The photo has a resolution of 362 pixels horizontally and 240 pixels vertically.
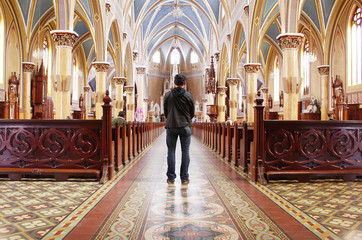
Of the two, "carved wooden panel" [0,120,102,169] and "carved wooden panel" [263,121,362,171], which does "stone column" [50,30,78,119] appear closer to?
"carved wooden panel" [0,120,102,169]

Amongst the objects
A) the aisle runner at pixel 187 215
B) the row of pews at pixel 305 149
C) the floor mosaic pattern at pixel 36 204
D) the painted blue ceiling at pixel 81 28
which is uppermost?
the painted blue ceiling at pixel 81 28

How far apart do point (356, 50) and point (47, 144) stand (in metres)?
16.0

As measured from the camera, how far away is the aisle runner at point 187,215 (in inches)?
116

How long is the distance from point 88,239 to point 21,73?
1711cm

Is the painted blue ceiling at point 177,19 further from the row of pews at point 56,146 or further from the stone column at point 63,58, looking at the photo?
the row of pews at point 56,146

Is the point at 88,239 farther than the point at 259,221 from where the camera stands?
No

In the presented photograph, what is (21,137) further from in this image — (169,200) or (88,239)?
(88,239)

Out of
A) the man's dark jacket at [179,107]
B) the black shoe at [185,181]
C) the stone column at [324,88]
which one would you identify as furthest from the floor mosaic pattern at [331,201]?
the stone column at [324,88]

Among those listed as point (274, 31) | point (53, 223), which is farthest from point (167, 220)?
point (274, 31)

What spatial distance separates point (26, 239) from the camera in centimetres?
276

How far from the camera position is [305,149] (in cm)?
573

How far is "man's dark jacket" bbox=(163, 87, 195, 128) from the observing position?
5.06 metres

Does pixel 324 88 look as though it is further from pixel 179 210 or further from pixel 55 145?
pixel 179 210

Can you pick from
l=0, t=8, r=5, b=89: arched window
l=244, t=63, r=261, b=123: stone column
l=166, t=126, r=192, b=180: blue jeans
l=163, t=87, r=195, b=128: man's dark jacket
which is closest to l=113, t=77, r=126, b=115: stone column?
l=0, t=8, r=5, b=89: arched window
